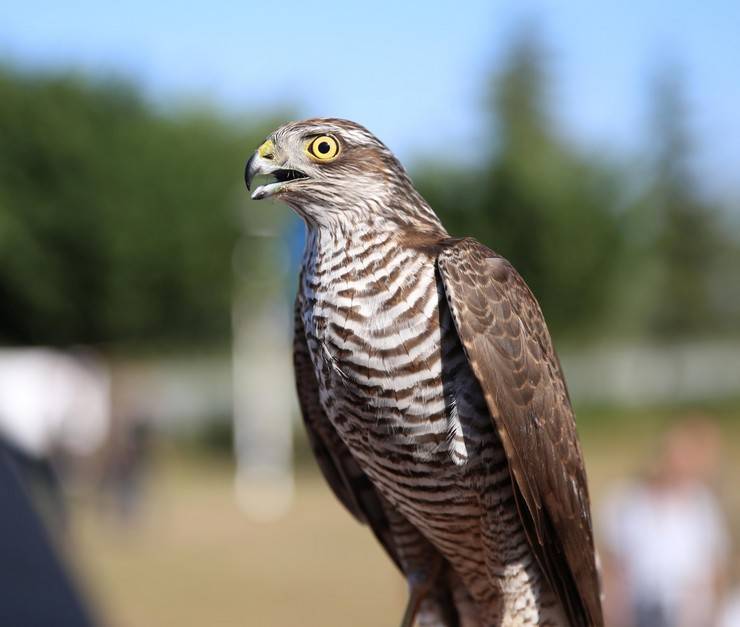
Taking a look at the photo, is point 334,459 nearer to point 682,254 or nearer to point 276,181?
point 276,181

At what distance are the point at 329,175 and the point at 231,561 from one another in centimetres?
1194

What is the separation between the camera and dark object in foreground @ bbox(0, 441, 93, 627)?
2.71 metres

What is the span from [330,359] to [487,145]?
87.8ft

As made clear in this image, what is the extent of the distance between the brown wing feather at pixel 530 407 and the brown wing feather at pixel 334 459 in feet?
1.58

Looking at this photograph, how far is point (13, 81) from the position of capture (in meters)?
26.0

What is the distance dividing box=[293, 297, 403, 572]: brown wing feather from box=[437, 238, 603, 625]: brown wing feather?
48 cm

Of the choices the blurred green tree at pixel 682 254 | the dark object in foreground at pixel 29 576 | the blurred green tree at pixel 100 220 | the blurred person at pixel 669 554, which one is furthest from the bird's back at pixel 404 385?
the blurred green tree at pixel 682 254

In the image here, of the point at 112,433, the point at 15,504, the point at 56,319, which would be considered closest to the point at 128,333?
the point at 56,319

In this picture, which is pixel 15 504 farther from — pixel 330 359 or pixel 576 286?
pixel 576 286

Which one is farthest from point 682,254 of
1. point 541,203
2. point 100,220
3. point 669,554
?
point 669,554

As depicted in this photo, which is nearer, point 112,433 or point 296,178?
point 296,178

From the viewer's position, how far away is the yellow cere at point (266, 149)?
100 inches

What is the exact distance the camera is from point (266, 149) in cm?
255

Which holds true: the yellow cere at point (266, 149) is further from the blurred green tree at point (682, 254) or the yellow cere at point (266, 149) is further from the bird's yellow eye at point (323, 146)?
the blurred green tree at point (682, 254)
